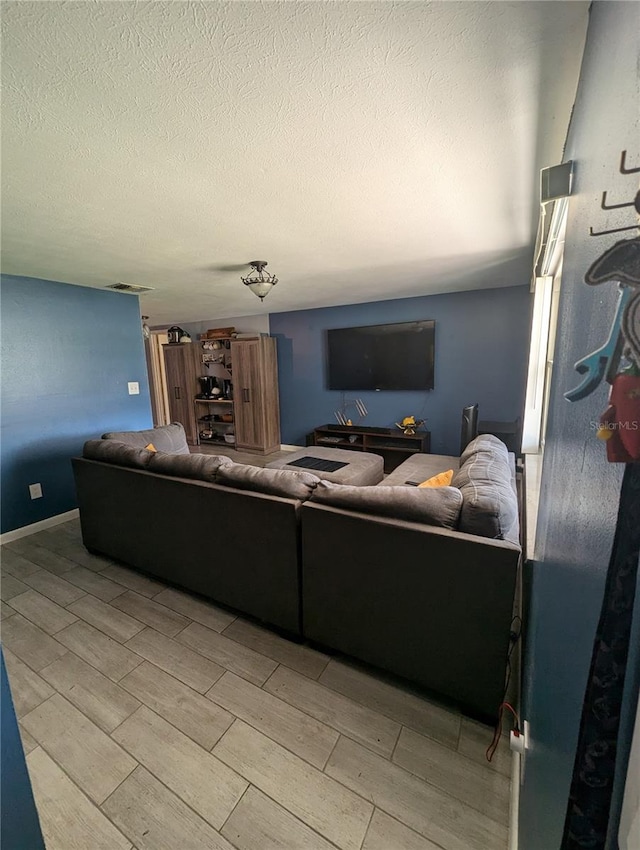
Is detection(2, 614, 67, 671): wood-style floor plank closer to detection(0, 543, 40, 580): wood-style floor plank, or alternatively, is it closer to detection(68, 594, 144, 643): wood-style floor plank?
detection(68, 594, 144, 643): wood-style floor plank

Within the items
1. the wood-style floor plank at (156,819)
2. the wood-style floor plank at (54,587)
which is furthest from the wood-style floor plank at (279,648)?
the wood-style floor plank at (54,587)

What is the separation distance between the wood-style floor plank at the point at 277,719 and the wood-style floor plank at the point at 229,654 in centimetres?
5

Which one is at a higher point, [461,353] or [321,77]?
[321,77]

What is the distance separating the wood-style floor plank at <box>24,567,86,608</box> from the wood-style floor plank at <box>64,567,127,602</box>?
4 cm

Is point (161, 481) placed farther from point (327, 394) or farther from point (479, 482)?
point (327, 394)

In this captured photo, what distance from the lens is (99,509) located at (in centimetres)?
246

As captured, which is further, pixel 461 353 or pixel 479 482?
pixel 461 353

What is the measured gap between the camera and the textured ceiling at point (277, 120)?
0.83m

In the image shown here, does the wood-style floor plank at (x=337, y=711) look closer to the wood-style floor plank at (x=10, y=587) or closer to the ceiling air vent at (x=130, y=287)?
the wood-style floor plank at (x=10, y=587)

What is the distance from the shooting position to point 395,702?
148 cm

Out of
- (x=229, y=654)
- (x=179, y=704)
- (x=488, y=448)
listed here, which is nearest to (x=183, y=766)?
(x=179, y=704)

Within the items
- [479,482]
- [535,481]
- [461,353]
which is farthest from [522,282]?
[479,482]

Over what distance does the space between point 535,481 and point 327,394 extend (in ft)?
9.98

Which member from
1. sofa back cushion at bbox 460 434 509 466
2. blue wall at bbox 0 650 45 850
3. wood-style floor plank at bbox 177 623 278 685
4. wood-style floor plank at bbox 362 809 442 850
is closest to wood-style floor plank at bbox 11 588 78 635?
wood-style floor plank at bbox 177 623 278 685
